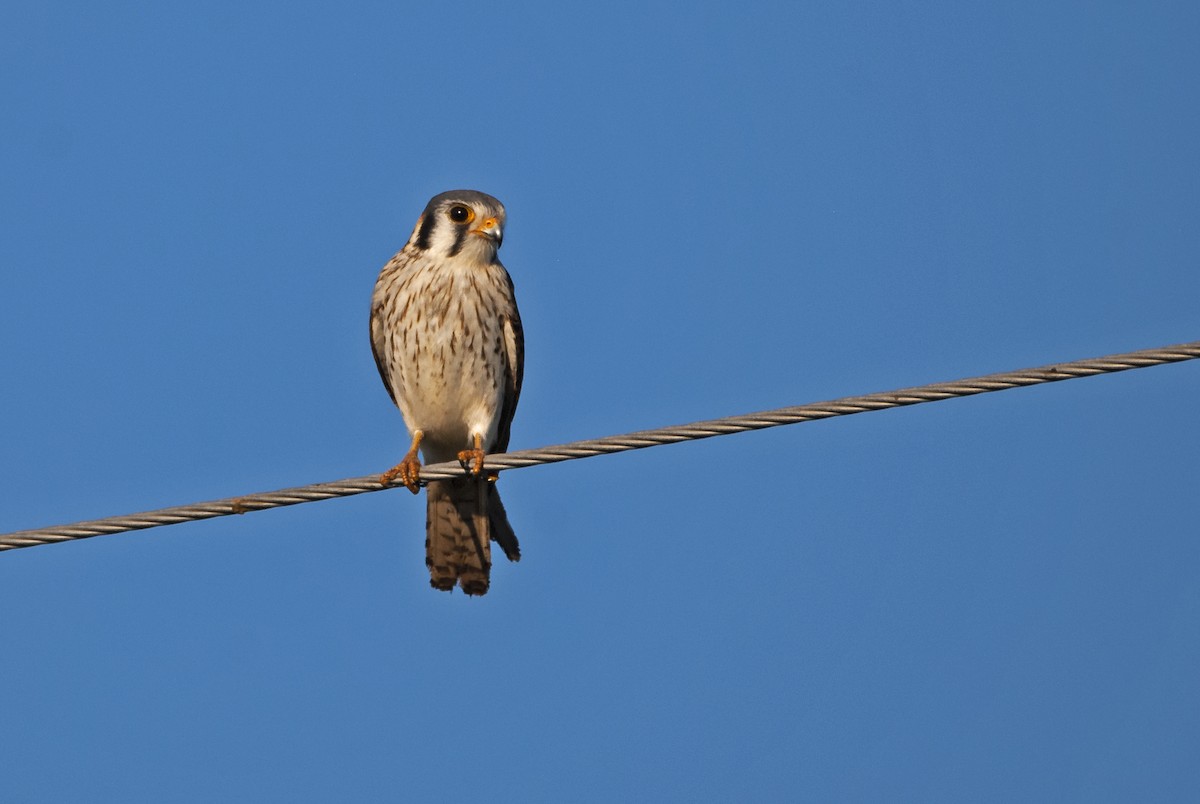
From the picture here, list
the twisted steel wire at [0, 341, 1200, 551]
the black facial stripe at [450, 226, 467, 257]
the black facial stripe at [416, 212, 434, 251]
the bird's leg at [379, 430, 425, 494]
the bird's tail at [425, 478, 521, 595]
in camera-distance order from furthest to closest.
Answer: the black facial stripe at [416, 212, 434, 251] < the black facial stripe at [450, 226, 467, 257] < the bird's tail at [425, 478, 521, 595] < the bird's leg at [379, 430, 425, 494] < the twisted steel wire at [0, 341, 1200, 551]

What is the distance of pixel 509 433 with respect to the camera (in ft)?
26.5

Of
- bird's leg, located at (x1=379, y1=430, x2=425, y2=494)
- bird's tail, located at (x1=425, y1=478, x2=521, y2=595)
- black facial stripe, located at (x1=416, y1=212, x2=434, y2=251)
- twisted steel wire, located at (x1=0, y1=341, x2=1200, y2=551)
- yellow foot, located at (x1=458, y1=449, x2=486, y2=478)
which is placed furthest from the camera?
black facial stripe, located at (x1=416, y1=212, x2=434, y2=251)

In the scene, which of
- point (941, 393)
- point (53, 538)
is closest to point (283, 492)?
point (53, 538)

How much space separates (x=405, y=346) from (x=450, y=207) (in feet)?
2.42

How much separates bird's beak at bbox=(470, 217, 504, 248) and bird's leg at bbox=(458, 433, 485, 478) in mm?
939

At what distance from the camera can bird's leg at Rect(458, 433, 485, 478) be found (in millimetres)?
6164

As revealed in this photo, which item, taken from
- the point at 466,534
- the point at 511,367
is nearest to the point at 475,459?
the point at 466,534

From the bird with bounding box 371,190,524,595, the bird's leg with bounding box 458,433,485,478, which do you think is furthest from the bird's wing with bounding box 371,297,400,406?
the bird's leg with bounding box 458,433,485,478

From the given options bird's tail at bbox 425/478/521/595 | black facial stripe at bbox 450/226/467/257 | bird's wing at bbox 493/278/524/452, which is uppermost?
black facial stripe at bbox 450/226/467/257

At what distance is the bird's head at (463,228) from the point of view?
7668mm

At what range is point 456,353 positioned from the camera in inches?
297

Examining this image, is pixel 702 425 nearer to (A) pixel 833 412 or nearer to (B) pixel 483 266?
(A) pixel 833 412

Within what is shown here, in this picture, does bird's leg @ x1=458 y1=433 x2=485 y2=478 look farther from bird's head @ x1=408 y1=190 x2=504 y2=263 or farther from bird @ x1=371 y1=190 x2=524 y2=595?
bird's head @ x1=408 y1=190 x2=504 y2=263

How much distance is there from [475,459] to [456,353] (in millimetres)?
1255
